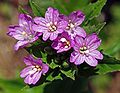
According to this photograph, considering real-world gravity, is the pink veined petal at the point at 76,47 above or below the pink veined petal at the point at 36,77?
above

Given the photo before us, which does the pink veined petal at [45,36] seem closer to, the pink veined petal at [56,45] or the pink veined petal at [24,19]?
the pink veined petal at [56,45]

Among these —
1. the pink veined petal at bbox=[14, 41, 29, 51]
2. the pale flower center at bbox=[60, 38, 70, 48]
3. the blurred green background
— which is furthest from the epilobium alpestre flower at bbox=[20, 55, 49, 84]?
the blurred green background

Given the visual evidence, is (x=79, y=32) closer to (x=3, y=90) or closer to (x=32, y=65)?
(x=32, y=65)

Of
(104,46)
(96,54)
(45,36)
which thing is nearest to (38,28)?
(45,36)

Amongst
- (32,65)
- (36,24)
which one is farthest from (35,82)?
(36,24)

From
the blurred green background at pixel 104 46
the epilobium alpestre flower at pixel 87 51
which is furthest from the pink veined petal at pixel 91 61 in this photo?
the blurred green background at pixel 104 46

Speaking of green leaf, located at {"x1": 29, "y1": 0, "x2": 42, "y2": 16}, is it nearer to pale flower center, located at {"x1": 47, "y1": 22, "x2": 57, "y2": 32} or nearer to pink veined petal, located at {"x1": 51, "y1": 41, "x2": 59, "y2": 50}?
pale flower center, located at {"x1": 47, "y1": 22, "x2": 57, "y2": 32}

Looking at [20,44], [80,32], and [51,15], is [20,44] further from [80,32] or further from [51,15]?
[80,32]
